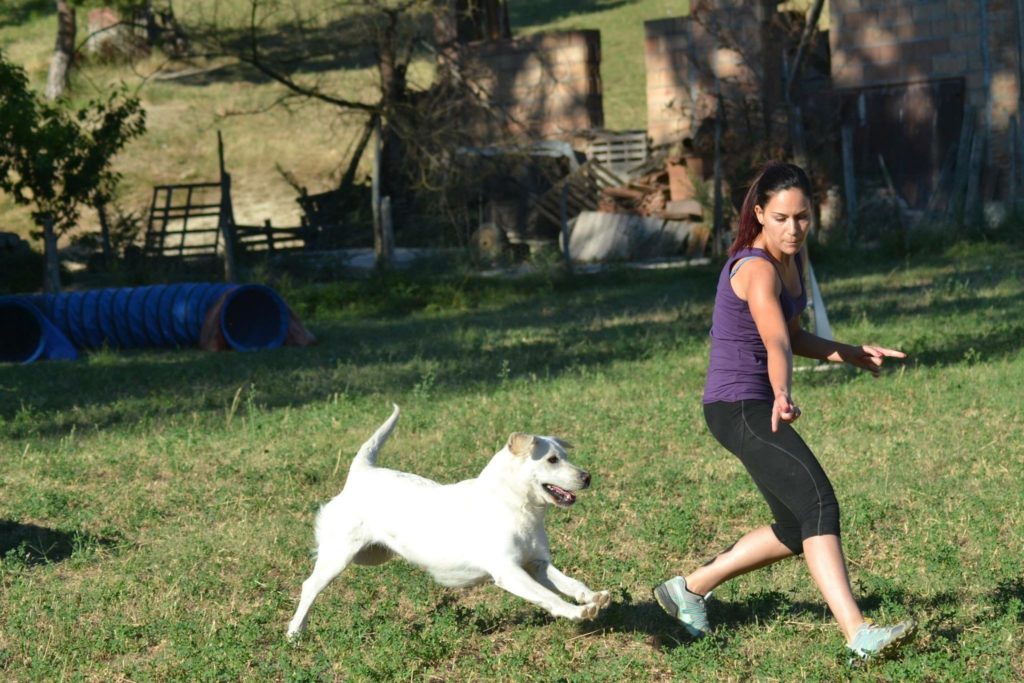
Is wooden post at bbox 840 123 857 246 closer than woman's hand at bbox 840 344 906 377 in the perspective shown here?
No

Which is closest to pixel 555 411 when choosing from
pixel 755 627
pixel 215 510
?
pixel 215 510

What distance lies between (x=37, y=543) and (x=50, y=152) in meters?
10.6

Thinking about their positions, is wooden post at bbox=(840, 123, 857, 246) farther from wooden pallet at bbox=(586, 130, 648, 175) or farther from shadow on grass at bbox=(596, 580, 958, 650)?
shadow on grass at bbox=(596, 580, 958, 650)

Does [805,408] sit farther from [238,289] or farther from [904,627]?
[238,289]

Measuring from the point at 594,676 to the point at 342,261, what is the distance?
16725 mm

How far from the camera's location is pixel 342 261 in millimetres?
21125

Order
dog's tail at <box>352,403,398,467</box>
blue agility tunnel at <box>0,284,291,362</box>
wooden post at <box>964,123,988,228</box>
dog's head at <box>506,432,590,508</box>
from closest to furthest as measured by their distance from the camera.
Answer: dog's head at <box>506,432,590,508</box> < dog's tail at <box>352,403,398,467</box> < blue agility tunnel at <box>0,284,291,362</box> < wooden post at <box>964,123,988,228</box>

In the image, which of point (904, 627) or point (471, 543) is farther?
point (471, 543)

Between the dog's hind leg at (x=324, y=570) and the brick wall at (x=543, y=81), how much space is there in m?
21.1

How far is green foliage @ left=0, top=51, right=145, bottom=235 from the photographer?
16094mm

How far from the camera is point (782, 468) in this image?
463cm

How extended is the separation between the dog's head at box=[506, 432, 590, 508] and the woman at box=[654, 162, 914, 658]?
1.76 ft

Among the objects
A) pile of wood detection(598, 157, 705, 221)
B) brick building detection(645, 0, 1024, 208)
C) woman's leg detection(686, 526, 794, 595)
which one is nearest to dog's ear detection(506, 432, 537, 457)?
woman's leg detection(686, 526, 794, 595)

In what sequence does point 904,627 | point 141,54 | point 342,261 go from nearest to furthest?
1. point 904,627
2. point 342,261
3. point 141,54
